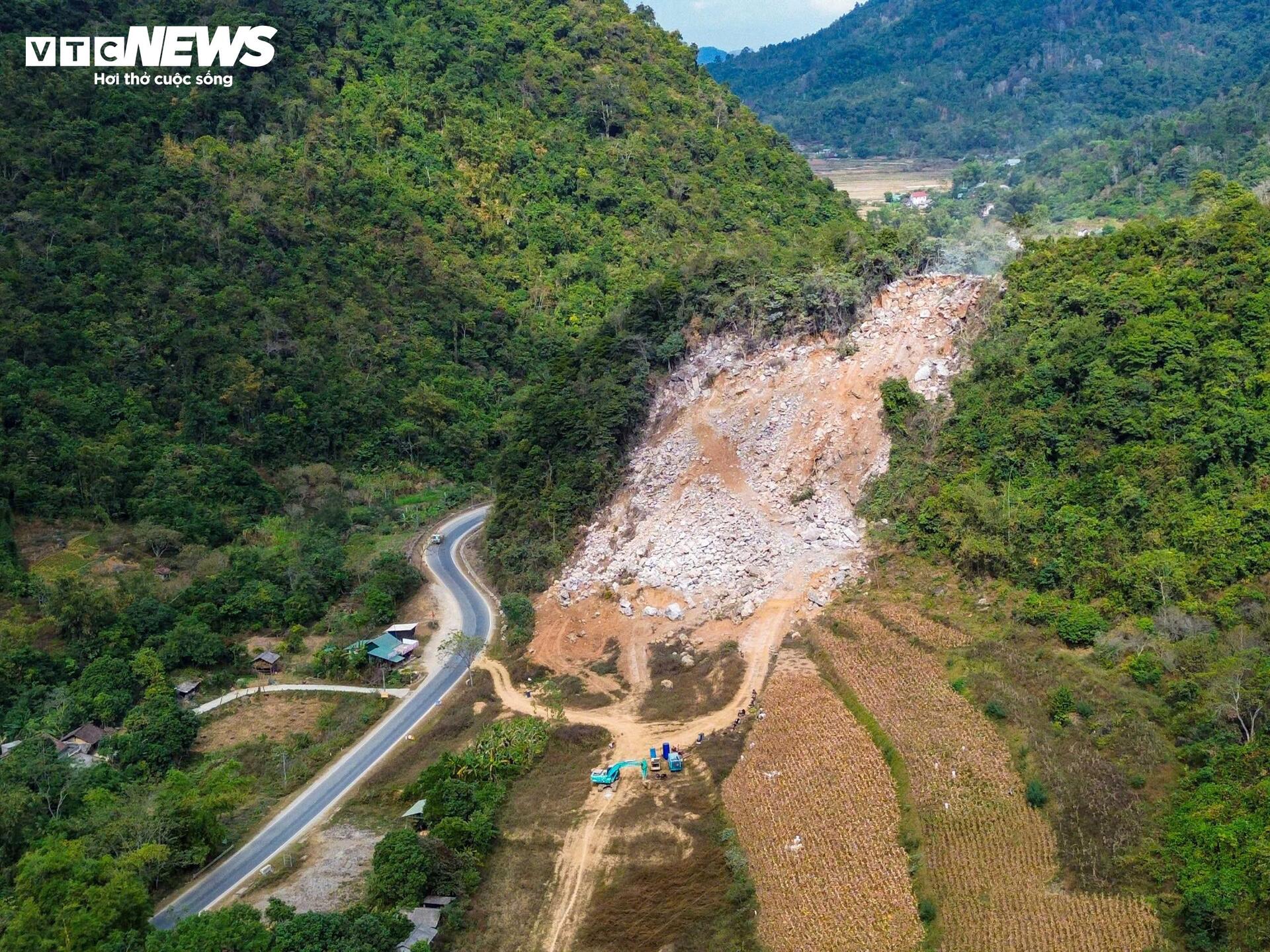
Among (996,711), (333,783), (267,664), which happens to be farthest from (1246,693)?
(267,664)

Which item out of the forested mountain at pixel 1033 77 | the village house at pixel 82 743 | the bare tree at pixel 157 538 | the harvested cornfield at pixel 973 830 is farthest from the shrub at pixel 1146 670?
the forested mountain at pixel 1033 77

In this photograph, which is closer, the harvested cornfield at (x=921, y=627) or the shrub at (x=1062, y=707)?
the shrub at (x=1062, y=707)

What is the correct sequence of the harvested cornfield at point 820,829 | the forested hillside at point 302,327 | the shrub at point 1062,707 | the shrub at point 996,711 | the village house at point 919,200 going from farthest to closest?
the village house at point 919,200 < the forested hillside at point 302,327 < the shrub at point 996,711 < the shrub at point 1062,707 < the harvested cornfield at point 820,829

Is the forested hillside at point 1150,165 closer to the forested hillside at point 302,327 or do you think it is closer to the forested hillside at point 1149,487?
the forested hillside at point 302,327

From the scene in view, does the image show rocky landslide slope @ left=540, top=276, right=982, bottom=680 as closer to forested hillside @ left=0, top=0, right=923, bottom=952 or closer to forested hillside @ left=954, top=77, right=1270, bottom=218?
forested hillside @ left=0, top=0, right=923, bottom=952

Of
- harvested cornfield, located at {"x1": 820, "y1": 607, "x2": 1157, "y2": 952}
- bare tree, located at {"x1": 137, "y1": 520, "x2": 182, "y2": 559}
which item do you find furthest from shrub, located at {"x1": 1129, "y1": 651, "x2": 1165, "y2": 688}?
bare tree, located at {"x1": 137, "y1": 520, "x2": 182, "y2": 559}
